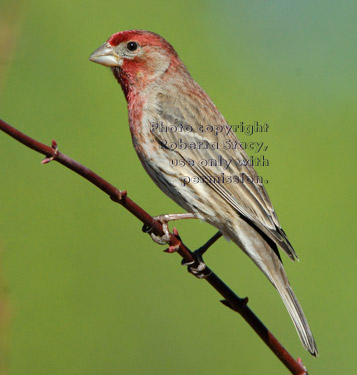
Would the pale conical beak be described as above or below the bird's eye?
below

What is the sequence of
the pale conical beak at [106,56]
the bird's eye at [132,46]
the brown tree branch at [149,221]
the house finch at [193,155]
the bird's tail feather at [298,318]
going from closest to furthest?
the brown tree branch at [149,221] < the bird's tail feather at [298,318] < the house finch at [193,155] < the pale conical beak at [106,56] < the bird's eye at [132,46]

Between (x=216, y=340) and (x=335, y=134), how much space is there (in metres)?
2.51

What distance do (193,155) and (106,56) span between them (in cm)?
110

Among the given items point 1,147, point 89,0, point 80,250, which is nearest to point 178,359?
point 80,250

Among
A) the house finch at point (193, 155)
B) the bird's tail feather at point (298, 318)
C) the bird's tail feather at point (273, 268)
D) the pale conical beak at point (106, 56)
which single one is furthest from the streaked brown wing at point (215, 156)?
the pale conical beak at point (106, 56)

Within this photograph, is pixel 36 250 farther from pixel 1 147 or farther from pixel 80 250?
pixel 1 147

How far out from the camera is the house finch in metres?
4.52

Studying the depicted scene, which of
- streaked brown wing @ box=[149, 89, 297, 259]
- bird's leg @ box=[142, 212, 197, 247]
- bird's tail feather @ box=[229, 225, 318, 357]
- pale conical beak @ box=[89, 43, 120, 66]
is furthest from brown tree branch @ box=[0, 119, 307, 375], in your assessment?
pale conical beak @ box=[89, 43, 120, 66]

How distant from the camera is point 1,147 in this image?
6453mm

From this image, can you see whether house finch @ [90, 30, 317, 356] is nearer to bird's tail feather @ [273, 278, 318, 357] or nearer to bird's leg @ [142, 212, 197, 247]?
bird's tail feather @ [273, 278, 318, 357]

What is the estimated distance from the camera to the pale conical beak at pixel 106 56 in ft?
16.8

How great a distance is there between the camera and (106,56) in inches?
203

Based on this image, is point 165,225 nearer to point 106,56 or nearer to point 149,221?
point 149,221

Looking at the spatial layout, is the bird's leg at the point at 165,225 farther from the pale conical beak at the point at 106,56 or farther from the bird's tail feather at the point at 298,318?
the pale conical beak at the point at 106,56
